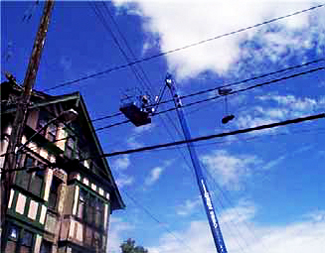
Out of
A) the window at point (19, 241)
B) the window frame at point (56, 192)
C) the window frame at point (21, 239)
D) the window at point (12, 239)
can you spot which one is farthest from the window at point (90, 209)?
the window at point (12, 239)

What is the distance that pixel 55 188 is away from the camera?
19.8 m

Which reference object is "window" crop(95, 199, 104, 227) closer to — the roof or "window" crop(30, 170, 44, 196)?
the roof

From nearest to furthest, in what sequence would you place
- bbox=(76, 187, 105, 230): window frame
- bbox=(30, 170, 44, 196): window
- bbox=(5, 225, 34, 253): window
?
bbox=(5, 225, 34, 253): window, bbox=(30, 170, 44, 196): window, bbox=(76, 187, 105, 230): window frame

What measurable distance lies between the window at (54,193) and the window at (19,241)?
2350 millimetres

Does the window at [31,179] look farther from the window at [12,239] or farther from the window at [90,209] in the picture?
the window at [90,209]

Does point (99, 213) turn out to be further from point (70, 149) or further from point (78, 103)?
point (78, 103)

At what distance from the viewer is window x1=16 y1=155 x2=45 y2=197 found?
17094 mm

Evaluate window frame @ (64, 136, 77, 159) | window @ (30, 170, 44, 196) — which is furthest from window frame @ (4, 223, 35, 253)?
window frame @ (64, 136, 77, 159)

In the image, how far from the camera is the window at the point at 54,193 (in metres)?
19.2

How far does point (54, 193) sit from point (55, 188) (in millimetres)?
313

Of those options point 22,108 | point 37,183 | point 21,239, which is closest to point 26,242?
point 21,239

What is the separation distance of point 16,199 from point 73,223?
3627 millimetres

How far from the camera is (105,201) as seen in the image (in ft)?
74.6

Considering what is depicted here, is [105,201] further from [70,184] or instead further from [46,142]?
[46,142]
